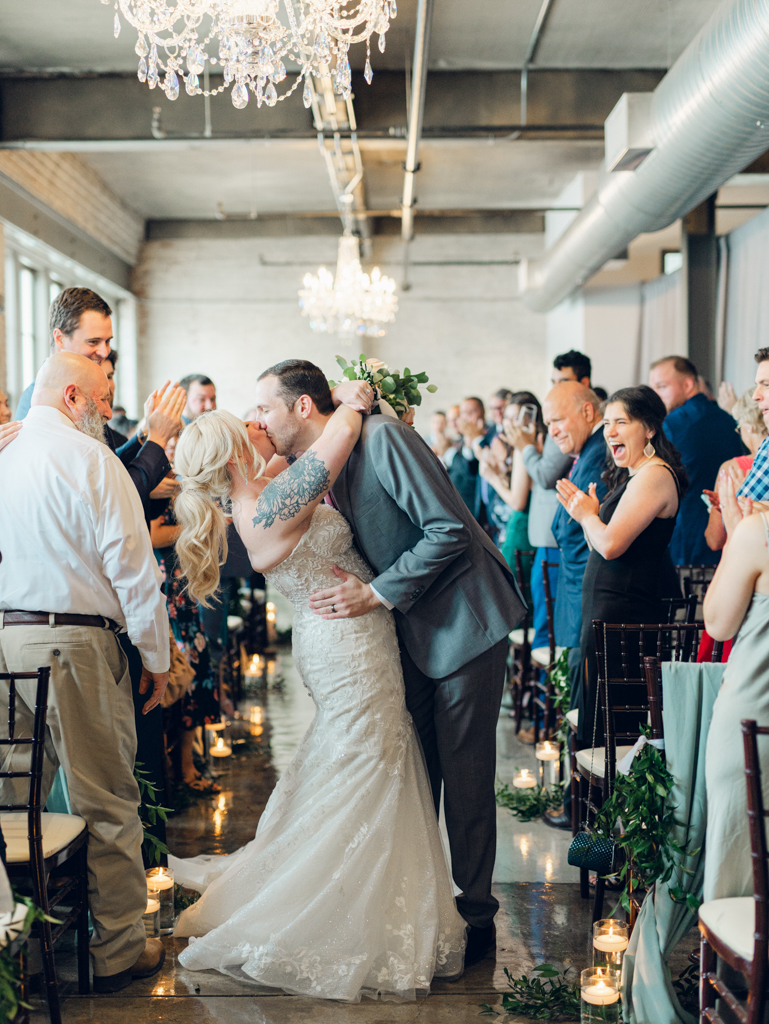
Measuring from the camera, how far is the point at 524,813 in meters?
4.06

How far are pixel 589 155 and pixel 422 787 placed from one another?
8.74 meters

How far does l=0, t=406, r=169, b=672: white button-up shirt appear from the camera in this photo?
96.5 inches

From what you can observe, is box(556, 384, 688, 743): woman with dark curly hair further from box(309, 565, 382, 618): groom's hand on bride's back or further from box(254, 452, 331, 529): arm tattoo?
box(254, 452, 331, 529): arm tattoo

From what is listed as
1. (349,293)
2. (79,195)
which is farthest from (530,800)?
(79,195)

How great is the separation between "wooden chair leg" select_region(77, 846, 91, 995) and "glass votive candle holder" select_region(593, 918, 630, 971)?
1.39 meters

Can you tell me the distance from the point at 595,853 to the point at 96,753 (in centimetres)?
154

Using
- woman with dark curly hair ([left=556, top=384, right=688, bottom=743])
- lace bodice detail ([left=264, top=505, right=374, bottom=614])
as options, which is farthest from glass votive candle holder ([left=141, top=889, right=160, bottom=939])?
woman with dark curly hair ([left=556, top=384, right=688, bottom=743])

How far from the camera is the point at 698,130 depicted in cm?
491

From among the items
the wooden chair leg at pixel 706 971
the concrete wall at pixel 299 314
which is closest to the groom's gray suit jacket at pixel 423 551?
the wooden chair leg at pixel 706 971

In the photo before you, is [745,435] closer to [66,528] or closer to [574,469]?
[574,469]

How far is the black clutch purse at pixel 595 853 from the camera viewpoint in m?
2.88

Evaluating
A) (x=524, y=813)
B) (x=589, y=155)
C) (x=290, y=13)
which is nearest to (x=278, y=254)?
(x=589, y=155)

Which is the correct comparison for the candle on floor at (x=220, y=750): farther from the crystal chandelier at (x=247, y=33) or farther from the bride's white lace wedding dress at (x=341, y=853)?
the crystal chandelier at (x=247, y=33)

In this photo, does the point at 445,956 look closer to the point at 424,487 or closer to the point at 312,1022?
the point at 312,1022
